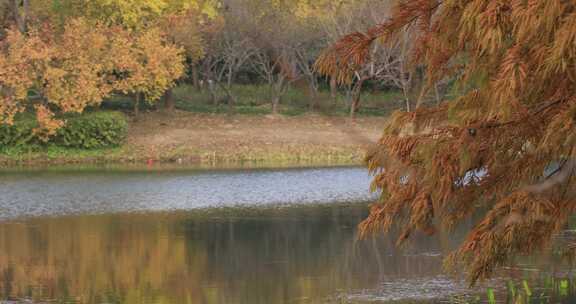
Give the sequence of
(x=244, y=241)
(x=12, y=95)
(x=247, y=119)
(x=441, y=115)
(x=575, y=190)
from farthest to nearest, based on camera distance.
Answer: (x=247, y=119)
(x=12, y=95)
(x=244, y=241)
(x=441, y=115)
(x=575, y=190)

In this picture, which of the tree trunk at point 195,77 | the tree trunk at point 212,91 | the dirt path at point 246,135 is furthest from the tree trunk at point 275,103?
the tree trunk at point 195,77

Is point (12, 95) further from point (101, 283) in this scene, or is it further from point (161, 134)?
point (101, 283)

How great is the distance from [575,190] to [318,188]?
76.1 feet

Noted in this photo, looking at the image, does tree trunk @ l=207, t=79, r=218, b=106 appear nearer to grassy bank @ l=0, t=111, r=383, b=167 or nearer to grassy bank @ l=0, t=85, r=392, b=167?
grassy bank @ l=0, t=85, r=392, b=167

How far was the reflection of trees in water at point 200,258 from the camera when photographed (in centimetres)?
1828

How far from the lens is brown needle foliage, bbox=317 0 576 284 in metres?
9.86

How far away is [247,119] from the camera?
4975 cm

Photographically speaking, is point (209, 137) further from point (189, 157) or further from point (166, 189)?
point (166, 189)

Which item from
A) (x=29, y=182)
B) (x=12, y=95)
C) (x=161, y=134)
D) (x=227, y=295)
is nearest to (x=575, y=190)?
(x=227, y=295)

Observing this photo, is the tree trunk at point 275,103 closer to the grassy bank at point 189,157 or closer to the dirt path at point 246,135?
the dirt path at point 246,135

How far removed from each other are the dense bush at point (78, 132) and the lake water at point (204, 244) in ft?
16.7

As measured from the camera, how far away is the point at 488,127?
11008mm

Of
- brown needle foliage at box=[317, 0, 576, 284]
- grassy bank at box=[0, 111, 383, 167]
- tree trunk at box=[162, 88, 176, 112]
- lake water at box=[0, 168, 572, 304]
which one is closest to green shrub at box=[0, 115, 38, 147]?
grassy bank at box=[0, 111, 383, 167]

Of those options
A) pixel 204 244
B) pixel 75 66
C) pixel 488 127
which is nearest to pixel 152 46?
pixel 75 66
